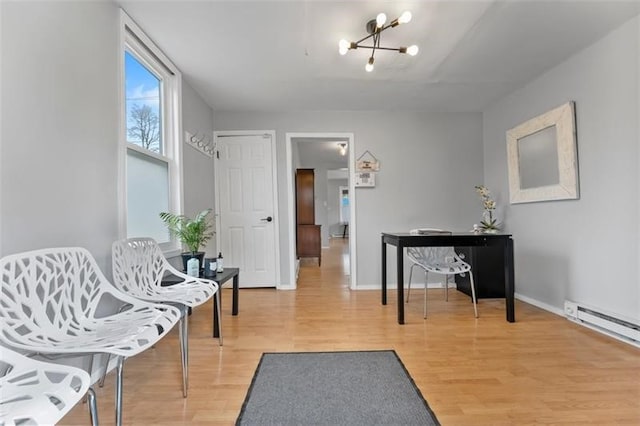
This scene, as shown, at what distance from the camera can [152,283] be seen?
6.53 feet

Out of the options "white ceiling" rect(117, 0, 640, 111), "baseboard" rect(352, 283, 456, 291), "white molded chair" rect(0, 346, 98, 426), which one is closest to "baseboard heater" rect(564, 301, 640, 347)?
"baseboard" rect(352, 283, 456, 291)

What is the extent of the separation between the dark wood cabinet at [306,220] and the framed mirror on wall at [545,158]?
3435mm

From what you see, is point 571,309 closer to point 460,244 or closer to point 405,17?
point 460,244

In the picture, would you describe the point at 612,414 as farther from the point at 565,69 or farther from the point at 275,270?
the point at 275,270

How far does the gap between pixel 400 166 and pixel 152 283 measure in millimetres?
3088

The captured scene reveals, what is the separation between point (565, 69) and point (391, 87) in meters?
1.49

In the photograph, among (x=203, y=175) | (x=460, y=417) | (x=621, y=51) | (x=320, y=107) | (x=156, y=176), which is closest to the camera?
(x=460, y=417)

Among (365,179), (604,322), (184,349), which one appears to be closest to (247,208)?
(365,179)

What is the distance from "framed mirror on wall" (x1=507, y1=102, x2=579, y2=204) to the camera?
266 centimetres

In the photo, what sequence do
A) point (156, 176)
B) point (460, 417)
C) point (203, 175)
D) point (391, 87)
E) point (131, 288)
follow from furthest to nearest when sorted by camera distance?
point (203, 175)
point (391, 87)
point (156, 176)
point (131, 288)
point (460, 417)

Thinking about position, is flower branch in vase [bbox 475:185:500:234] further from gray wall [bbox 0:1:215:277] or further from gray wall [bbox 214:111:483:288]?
gray wall [bbox 0:1:215:277]

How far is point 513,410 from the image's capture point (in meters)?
1.47

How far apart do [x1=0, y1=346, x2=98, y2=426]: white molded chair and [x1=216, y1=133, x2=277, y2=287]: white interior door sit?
299 centimetres

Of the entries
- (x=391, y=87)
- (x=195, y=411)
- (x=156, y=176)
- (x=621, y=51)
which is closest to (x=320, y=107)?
(x=391, y=87)
